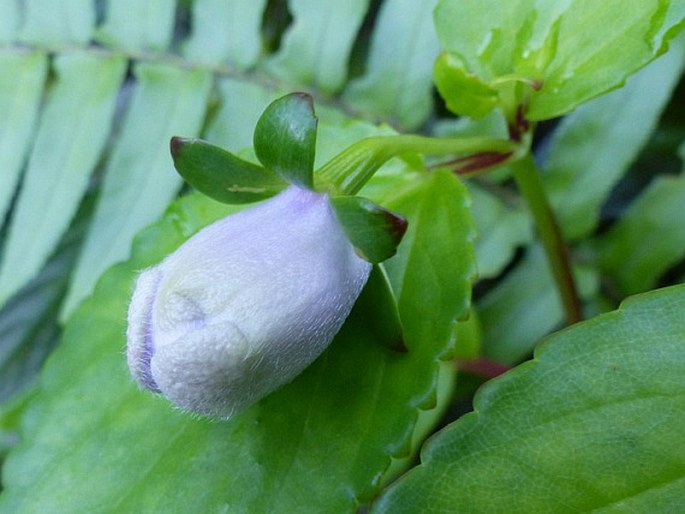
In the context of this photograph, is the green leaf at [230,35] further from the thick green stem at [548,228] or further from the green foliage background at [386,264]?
the thick green stem at [548,228]

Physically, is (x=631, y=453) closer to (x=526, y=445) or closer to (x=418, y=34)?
(x=526, y=445)

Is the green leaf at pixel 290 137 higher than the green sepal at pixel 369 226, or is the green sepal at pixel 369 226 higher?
the green leaf at pixel 290 137

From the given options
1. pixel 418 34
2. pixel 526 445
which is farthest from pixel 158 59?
pixel 526 445

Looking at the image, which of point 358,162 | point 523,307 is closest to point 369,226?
point 358,162

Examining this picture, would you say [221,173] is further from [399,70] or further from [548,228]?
[399,70]

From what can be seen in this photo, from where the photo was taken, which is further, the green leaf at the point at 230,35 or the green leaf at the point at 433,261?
the green leaf at the point at 230,35

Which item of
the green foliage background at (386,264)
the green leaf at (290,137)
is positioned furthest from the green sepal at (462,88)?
the green leaf at (290,137)

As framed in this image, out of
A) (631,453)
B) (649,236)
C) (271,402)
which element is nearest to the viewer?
(631,453)
